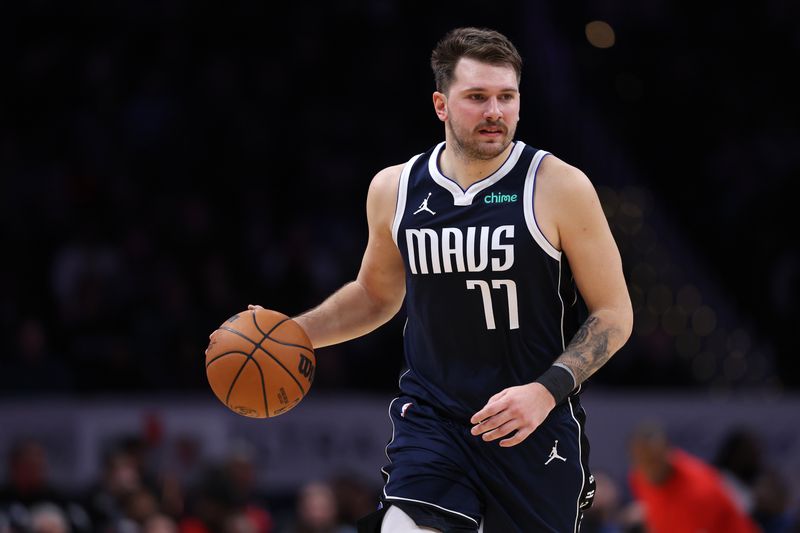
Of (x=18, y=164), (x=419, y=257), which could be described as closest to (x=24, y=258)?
(x=18, y=164)

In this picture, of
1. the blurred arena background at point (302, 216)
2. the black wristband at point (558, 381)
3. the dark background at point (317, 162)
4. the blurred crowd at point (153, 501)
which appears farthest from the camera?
the dark background at point (317, 162)

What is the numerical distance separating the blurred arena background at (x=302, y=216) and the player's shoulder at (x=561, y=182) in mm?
6173

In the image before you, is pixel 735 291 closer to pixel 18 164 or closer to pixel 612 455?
pixel 612 455

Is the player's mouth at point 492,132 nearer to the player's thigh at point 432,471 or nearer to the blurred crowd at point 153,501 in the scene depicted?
the player's thigh at point 432,471

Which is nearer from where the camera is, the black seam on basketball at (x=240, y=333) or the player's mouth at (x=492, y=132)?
the player's mouth at (x=492, y=132)

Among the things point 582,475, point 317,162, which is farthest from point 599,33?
point 582,475

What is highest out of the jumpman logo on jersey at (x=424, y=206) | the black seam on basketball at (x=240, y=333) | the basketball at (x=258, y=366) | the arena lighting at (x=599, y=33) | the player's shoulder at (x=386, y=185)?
the arena lighting at (x=599, y=33)

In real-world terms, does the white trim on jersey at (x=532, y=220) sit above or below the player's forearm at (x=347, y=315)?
above

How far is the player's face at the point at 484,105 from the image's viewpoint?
15.9 ft

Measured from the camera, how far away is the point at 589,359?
4684 millimetres

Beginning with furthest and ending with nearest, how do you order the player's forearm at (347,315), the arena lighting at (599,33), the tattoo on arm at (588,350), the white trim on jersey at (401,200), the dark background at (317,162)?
1. the arena lighting at (599,33)
2. the dark background at (317,162)
3. the player's forearm at (347,315)
4. the white trim on jersey at (401,200)
5. the tattoo on arm at (588,350)

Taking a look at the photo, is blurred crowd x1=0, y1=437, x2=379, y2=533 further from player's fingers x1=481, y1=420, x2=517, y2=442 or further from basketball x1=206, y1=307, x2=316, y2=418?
player's fingers x1=481, y1=420, x2=517, y2=442

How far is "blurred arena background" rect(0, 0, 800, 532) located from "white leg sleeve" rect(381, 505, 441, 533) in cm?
585

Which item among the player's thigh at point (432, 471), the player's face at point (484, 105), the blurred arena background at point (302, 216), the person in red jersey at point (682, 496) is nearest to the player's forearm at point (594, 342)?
the player's thigh at point (432, 471)
